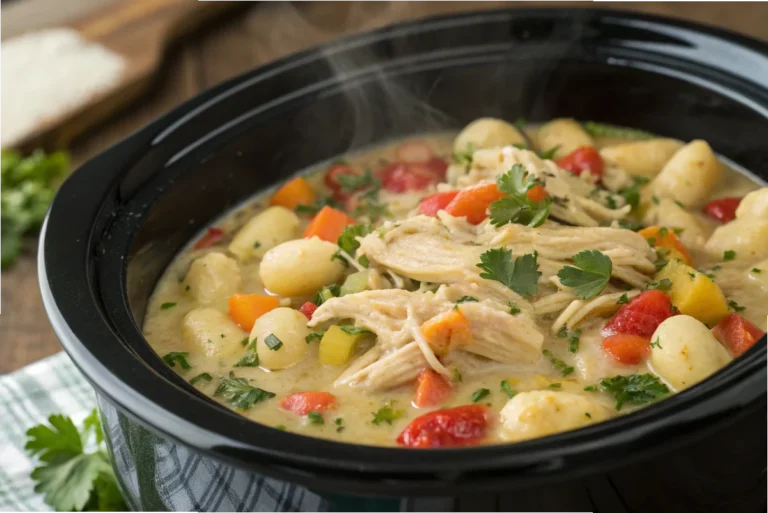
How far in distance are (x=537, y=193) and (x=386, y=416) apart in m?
0.98

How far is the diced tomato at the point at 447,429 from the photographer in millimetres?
2447

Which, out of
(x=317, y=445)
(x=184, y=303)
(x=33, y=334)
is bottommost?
(x=33, y=334)

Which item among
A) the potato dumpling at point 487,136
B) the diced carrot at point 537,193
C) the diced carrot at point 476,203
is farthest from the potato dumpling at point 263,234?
the diced carrot at point 537,193

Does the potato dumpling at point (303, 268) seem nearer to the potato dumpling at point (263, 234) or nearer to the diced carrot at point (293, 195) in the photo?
the potato dumpling at point (263, 234)

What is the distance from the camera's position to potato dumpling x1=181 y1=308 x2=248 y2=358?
3.00 metres

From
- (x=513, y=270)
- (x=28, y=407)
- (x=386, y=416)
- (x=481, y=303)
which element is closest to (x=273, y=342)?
(x=386, y=416)

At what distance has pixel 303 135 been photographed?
4.03 meters

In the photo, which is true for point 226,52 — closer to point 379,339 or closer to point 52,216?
point 52,216

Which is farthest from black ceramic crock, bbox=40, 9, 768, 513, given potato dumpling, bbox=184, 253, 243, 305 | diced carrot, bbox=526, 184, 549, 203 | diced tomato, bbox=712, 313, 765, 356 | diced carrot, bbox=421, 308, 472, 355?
diced carrot, bbox=526, 184, 549, 203

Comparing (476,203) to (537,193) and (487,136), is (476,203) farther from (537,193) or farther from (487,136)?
(487,136)

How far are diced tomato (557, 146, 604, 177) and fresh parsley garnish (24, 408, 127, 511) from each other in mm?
1976

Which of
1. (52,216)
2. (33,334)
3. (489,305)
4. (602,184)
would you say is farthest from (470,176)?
(33,334)

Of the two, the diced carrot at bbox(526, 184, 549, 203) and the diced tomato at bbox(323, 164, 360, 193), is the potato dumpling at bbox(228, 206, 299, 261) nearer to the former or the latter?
the diced tomato at bbox(323, 164, 360, 193)

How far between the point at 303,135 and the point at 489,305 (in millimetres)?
1559
